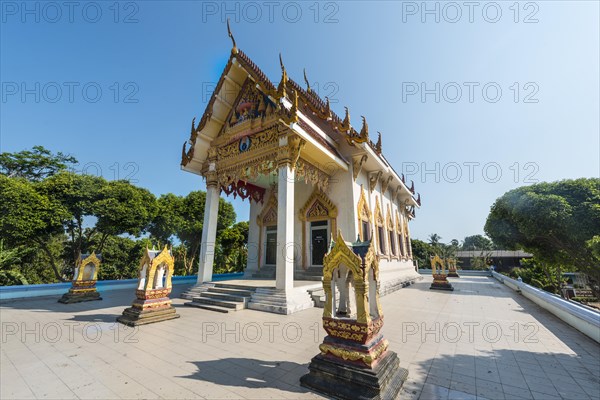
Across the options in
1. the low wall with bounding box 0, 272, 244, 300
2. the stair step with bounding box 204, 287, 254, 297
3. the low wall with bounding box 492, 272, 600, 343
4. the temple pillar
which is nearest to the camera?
the low wall with bounding box 492, 272, 600, 343

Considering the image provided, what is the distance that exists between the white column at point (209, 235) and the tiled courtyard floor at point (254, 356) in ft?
8.43

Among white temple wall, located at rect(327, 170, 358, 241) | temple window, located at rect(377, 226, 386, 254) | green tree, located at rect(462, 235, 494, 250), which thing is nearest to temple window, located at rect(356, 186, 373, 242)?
white temple wall, located at rect(327, 170, 358, 241)

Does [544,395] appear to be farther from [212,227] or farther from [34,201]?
[34,201]

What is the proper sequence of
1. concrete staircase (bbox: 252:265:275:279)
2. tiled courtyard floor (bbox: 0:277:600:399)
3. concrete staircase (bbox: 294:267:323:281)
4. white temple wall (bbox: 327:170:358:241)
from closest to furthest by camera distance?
tiled courtyard floor (bbox: 0:277:600:399) < white temple wall (bbox: 327:170:358:241) < concrete staircase (bbox: 294:267:323:281) < concrete staircase (bbox: 252:265:275:279)

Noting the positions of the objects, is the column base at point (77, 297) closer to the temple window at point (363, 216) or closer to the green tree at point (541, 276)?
the temple window at point (363, 216)

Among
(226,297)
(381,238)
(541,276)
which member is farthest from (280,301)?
(541,276)

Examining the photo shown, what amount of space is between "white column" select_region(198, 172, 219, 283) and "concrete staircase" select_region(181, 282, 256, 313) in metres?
0.47

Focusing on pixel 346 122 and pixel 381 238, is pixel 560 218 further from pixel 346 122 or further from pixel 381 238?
pixel 346 122

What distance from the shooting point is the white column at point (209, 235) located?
28.3ft

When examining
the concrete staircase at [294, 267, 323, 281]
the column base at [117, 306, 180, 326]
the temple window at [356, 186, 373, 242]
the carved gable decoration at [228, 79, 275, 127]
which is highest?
the carved gable decoration at [228, 79, 275, 127]

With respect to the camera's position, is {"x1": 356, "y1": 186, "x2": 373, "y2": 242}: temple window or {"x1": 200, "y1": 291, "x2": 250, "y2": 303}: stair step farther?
{"x1": 356, "y1": 186, "x2": 373, "y2": 242}: temple window

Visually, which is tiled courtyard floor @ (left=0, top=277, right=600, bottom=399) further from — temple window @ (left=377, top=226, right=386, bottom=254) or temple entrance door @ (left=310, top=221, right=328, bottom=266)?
temple window @ (left=377, top=226, right=386, bottom=254)

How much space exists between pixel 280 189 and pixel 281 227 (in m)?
1.13

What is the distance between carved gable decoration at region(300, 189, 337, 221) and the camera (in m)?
9.61
